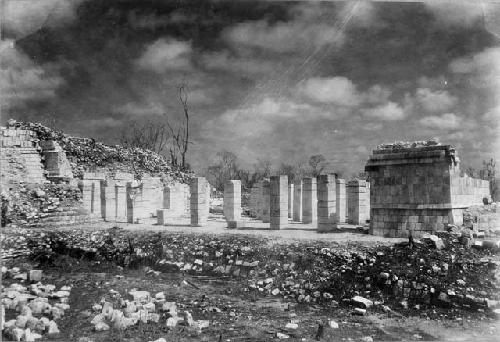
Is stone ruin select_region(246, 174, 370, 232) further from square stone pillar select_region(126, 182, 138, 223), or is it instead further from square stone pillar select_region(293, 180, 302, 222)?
square stone pillar select_region(126, 182, 138, 223)

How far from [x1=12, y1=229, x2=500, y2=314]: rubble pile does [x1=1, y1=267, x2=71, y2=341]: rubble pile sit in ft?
6.03

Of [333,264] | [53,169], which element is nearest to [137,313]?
[333,264]

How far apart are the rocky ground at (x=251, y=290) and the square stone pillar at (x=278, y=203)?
2.95 meters

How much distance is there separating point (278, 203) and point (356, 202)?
3832 millimetres

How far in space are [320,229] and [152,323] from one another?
761 centimetres

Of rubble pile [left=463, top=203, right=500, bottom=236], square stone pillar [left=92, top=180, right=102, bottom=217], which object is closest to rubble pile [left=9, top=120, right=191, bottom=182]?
square stone pillar [left=92, top=180, right=102, bottom=217]

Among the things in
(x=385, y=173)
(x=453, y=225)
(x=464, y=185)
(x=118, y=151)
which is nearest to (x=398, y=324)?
(x=453, y=225)

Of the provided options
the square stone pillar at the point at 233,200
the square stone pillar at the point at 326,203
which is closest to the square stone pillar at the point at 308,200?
the square stone pillar at the point at 233,200

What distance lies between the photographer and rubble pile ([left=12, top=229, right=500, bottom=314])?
7.57 metres

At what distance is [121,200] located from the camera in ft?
61.0

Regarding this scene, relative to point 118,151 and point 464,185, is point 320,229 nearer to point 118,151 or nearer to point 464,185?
point 464,185

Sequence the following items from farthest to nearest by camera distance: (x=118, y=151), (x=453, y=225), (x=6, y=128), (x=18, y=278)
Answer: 1. (x=118, y=151)
2. (x=6, y=128)
3. (x=453, y=225)
4. (x=18, y=278)

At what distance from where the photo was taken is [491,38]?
816 cm

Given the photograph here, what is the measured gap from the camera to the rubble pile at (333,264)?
7.57 metres
